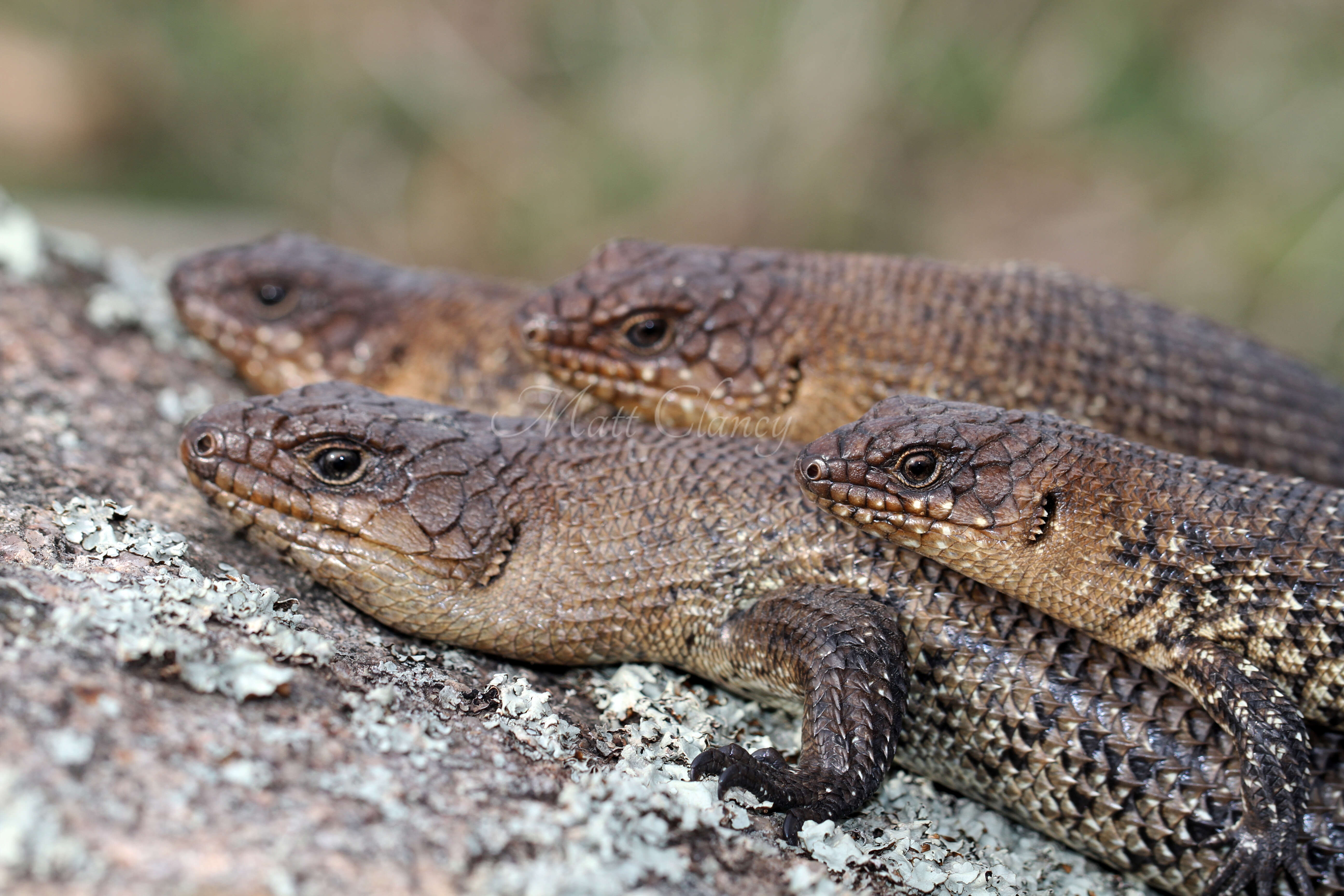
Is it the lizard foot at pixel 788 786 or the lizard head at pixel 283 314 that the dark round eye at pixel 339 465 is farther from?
the lizard head at pixel 283 314

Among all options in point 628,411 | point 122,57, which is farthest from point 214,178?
point 628,411

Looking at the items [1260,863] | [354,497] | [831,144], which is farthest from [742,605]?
[831,144]

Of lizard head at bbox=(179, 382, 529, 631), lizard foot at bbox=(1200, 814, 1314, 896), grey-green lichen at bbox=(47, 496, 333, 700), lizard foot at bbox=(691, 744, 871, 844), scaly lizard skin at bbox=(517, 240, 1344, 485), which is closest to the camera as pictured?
grey-green lichen at bbox=(47, 496, 333, 700)

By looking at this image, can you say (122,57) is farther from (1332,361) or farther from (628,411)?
(1332,361)

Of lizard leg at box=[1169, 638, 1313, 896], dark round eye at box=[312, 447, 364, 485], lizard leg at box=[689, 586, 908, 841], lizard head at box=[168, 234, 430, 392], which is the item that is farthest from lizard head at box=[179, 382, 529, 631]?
lizard leg at box=[1169, 638, 1313, 896]

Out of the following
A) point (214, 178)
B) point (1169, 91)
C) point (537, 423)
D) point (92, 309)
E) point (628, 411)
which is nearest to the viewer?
point (537, 423)

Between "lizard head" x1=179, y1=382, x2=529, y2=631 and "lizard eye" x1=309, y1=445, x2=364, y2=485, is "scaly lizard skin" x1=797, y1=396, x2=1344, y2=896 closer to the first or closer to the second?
"lizard head" x1=179, y1=382, x2=529, y2=631

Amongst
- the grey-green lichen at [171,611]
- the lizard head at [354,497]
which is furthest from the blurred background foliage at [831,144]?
the grey-green lichen at [171,611]
